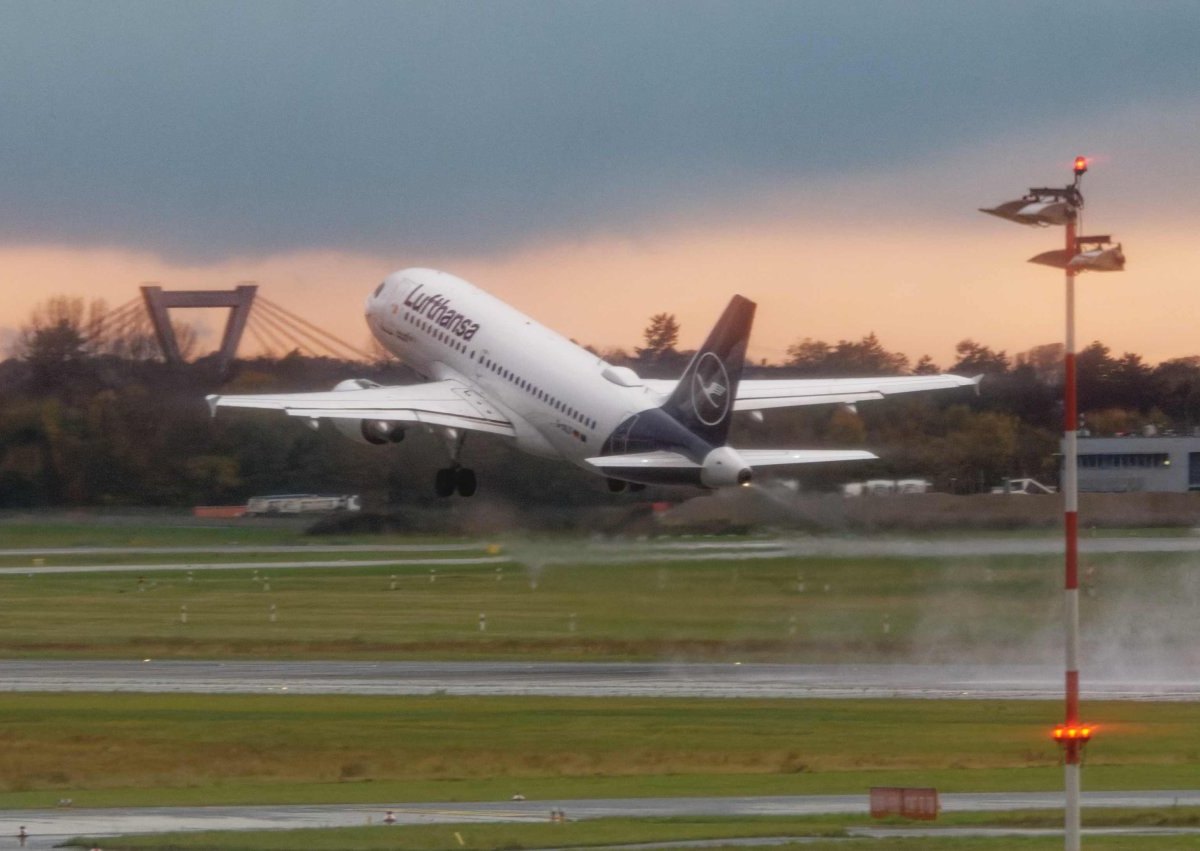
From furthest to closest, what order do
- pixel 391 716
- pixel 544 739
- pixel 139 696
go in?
pixel 139 696 → pixel 391 716 → pixel 544 739

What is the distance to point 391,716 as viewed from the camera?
45969 mm

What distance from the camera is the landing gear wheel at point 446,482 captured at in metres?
70.9

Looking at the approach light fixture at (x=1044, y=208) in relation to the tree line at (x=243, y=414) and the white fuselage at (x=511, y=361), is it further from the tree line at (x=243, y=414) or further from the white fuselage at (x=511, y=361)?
the tree line at (x=243, y=414)

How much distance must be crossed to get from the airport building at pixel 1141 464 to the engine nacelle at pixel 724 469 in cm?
2668

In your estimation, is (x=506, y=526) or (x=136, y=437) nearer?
(x=506, y=526)

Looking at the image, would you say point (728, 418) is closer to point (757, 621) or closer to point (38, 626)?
point (757, 621)

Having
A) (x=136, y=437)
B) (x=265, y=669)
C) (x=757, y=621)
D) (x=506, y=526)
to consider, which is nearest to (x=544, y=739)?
(x=265, y=669)

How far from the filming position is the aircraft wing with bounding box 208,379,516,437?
68.1 meters

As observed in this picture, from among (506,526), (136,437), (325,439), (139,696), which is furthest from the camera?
(136,437)

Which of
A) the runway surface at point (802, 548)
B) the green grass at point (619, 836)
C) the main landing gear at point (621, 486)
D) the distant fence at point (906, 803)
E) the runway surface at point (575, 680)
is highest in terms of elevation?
the main landing gear at point (621, 486)

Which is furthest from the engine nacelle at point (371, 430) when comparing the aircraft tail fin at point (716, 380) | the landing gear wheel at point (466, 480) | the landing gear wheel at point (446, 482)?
the aircraft tail fin at point (716, 380)

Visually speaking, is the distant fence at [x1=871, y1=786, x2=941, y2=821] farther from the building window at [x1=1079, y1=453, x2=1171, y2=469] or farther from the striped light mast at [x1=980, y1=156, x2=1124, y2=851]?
the building window at [x1=1079, y1=453, x2=1171, y2=469]

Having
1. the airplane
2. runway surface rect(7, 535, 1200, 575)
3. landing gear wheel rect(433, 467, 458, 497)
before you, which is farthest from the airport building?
landing gear wheel rect(433, 467, 458, 497)

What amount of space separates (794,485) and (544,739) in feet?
72.4
